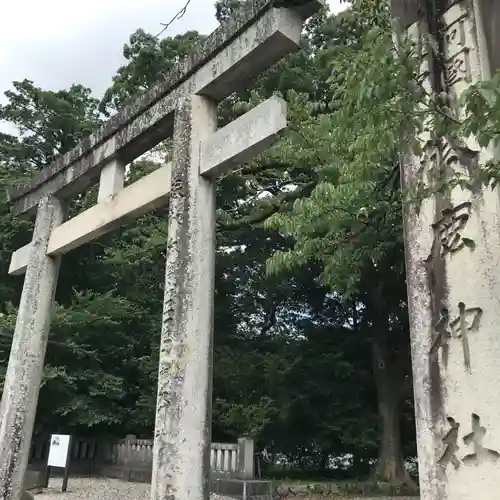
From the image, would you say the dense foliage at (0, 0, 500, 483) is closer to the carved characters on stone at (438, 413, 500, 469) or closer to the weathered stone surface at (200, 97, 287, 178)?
the weathered stone surface at (200, 97, 287, 178)

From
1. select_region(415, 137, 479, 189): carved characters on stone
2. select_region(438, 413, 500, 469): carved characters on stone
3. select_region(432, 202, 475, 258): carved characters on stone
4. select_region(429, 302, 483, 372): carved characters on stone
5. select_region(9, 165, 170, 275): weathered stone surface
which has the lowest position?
select_region(438, 413, 500, 469): carved characters on stone

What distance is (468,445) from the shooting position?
257 cm

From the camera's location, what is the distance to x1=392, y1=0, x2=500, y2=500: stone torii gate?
257 centimetres

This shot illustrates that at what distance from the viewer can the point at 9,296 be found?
1477 cm

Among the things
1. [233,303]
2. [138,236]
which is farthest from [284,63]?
[233,303]

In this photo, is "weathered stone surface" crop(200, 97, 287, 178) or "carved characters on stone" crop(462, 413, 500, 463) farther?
"weathered stone surface" crop(200, 97, 287, 178)

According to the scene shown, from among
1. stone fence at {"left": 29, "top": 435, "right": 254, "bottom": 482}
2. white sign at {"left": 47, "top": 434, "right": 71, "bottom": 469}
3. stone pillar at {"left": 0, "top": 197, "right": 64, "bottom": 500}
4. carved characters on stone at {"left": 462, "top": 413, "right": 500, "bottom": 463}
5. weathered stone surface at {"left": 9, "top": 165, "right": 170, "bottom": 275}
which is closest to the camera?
carved characters on stone at {"left": 462, "top": 413, "right": 500, "bottom": 463}

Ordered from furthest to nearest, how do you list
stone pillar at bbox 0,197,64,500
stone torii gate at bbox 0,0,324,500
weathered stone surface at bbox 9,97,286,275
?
1. stone pillar at bbox 0,197,64,500
2. weathered stone surface at bbox 9,97,286,275
3. stone torii gate at bbox 0,0,324,500

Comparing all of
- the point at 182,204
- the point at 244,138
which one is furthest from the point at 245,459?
the point at 244,138

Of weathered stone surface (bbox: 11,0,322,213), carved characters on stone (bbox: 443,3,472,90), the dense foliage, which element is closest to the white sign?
the dense foliage

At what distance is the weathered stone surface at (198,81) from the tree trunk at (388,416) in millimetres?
9444

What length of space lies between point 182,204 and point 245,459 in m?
6.25

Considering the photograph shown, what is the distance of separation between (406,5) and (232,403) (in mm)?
10636

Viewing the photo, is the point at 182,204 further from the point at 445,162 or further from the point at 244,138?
the point at 445,162
